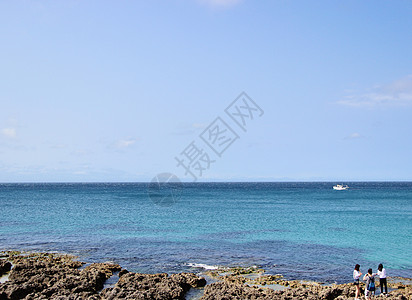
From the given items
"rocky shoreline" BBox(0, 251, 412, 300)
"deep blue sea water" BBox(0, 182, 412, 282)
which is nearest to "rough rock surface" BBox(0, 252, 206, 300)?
"rocky shoreline" BBox(0, 251, 412, 300)

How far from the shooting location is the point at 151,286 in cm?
2312

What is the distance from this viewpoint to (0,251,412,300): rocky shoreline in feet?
69.3

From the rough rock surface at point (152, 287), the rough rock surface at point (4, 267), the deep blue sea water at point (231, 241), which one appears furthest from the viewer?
the deep blue sea water at point (231, 241)

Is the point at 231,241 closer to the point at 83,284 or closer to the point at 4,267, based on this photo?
the point at 83,284

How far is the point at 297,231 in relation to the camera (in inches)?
1946

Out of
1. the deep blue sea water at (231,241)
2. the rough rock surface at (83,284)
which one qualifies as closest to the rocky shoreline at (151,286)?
the rough rock surface at (83,284)

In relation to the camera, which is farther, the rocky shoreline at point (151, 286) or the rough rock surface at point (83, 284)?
the rocky shoreline at point (151, 286)

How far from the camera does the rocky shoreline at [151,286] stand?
69.3 ft

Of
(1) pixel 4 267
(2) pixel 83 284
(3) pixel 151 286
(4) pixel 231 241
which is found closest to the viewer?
(2) pixel 83 284

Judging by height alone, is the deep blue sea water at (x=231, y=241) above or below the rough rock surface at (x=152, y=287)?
below

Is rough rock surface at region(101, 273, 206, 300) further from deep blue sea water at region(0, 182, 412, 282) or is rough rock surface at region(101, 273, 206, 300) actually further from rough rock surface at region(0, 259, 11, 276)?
rough rock surface at region(0, 259, 11, 276)

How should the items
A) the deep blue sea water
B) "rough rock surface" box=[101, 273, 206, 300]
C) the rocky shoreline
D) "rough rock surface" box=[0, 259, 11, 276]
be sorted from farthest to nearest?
the deep blue sea water < "rough rock surface" box=[0, 259, 11, 276] < the rocky shoreline < "rough rock surface" box=[101, 273, 206, 300]

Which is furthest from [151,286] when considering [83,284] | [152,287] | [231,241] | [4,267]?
[231,241]

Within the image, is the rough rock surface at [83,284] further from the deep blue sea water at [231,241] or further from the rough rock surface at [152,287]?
the deep blue sea water at [231,241]
